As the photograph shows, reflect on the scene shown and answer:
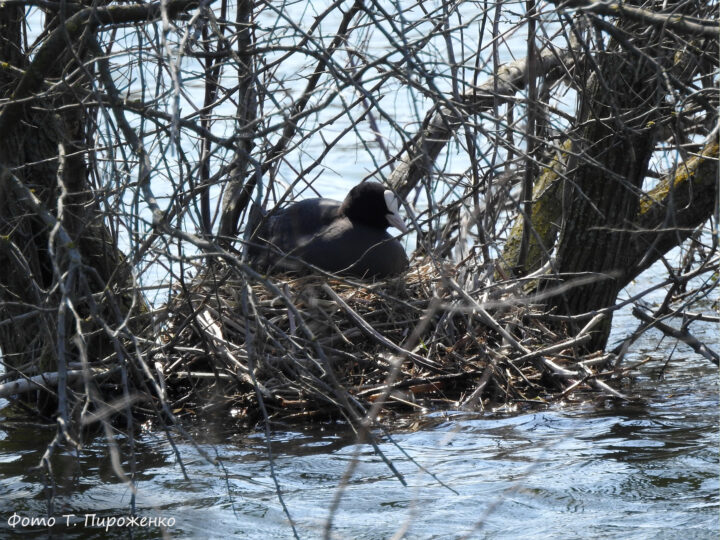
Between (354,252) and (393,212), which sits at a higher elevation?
(393,212)

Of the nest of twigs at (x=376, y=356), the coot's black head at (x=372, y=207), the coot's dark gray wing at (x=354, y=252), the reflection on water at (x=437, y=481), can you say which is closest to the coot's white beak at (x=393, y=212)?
the coot's black head at (x=372, y=207)

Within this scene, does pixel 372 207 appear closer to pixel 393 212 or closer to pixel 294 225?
pixel 393 212

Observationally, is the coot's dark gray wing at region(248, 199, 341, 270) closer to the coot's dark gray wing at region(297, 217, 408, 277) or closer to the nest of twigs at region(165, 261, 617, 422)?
the coot's dark gray wing at region(297, 217, 408, 277)

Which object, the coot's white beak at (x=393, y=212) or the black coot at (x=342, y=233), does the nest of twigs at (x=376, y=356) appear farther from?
the coot's white beak at (x=393, y=212)

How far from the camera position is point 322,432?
15.0ft

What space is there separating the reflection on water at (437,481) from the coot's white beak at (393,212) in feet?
5.66

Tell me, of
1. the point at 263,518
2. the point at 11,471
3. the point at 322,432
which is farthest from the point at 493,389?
the point at 11,471

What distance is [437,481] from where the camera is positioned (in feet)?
10.9

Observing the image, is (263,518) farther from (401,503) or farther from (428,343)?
(428,343)

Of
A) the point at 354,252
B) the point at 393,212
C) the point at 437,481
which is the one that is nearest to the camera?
the point at 437,481

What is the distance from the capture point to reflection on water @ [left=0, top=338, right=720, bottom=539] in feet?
11.8

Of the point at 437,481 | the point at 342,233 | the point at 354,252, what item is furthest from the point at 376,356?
the point at 437,481

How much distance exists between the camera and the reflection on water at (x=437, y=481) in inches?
142

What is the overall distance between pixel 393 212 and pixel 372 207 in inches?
5.2
